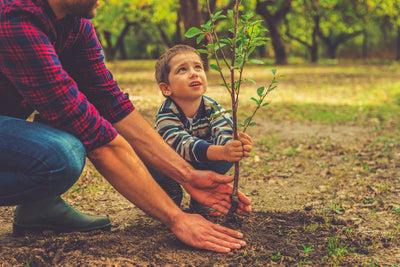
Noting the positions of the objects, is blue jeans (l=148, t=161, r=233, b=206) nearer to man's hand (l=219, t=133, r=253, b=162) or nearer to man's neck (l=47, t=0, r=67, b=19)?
man's hand (l=219, t=133, r=253, b=162)

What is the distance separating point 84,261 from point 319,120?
23.8 ft

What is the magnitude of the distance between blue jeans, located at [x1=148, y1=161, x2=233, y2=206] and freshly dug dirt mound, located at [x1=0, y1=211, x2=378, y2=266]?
0.30 m

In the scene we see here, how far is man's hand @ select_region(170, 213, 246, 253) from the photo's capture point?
308 cm

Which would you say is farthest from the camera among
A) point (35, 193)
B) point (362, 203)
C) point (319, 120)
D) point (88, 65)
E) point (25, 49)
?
point (319, 120)

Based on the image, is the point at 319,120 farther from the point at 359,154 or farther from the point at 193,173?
the point at 193,173

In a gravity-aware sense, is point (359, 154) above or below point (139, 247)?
below

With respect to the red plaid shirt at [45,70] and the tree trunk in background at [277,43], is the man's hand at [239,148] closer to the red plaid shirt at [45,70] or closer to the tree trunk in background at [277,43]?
Answer: the red plaid shirt at [45,70]

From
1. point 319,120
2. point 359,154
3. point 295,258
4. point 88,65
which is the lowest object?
point 319,120

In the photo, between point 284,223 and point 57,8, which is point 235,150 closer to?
point 284,223

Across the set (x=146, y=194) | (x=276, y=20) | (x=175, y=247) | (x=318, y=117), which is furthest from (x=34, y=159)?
(x=276, y=20)

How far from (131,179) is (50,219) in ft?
2.44

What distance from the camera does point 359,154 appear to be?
6.62 m

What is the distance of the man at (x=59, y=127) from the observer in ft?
9.56

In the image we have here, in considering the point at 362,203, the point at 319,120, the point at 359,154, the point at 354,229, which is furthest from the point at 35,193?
the point at 319,120
